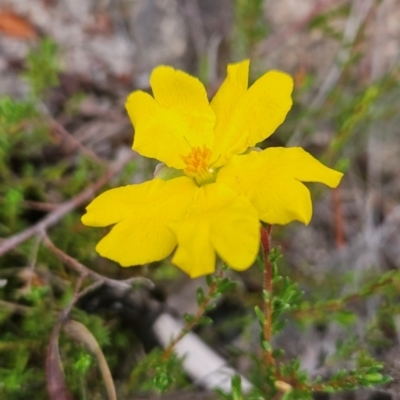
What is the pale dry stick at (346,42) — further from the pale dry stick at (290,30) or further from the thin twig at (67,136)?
the thin twig at (67,136)

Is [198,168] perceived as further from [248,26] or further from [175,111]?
[248,26]

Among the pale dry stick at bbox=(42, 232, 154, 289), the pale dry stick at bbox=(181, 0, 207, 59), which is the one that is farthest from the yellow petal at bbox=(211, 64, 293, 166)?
the pale dry stick at bbox=(181, 0, 207, 59)

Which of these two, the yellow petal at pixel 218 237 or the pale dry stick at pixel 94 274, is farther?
the pale dry stick at pixel 94 274

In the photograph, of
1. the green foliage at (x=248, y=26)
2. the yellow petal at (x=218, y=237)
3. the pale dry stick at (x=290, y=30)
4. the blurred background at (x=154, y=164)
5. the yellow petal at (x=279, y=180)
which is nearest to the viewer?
the yellow petal at (x=218, y=237)

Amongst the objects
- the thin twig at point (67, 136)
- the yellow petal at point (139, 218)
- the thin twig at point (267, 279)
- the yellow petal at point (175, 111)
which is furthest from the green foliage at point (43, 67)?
the thin twig at point (267, 279)

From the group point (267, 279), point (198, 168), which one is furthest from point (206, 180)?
point (267, 279)

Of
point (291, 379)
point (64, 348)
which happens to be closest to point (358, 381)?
point (291, 379)

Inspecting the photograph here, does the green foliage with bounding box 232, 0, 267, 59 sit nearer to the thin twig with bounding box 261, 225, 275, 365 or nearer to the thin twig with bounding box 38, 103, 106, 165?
the thin twig with bounding box 38, 103, 106, 165
